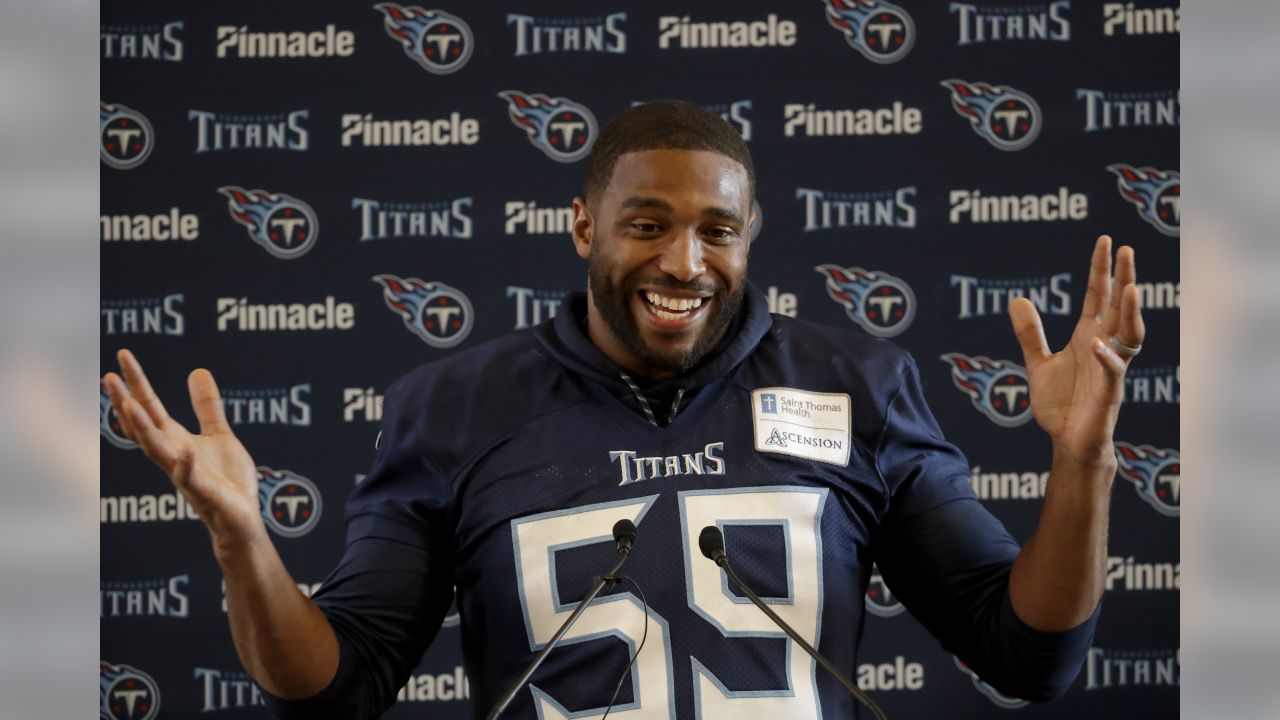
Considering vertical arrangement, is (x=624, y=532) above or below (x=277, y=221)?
below

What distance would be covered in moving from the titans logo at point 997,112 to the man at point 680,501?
2069mm

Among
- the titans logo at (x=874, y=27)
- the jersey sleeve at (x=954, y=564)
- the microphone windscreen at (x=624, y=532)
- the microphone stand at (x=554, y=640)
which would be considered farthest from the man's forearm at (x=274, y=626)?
the titans logo at (x=874, y=27)

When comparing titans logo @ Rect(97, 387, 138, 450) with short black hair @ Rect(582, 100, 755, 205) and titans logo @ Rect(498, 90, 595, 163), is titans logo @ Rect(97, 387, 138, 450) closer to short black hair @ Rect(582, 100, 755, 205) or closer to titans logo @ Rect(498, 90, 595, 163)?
titans logo @ Rect(498, 90, 595, 163)

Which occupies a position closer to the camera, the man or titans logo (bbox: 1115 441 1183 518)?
the man

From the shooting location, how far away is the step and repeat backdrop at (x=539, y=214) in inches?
147

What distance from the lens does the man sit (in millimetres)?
1572

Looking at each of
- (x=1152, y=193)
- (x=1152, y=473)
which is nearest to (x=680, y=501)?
(x=1152, y=473)

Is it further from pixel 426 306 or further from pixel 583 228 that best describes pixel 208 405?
pixel 426 306

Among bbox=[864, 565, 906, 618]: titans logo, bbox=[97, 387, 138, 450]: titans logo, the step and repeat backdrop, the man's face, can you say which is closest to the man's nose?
the man's face

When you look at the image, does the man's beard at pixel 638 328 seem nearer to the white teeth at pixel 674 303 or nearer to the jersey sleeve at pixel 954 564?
the white teeth at pixel 674 303

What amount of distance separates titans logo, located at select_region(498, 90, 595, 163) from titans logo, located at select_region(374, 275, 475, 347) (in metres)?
0.52

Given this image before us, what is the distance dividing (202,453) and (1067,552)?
1.01 m

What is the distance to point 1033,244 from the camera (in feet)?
12.3

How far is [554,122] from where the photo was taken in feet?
12.4
